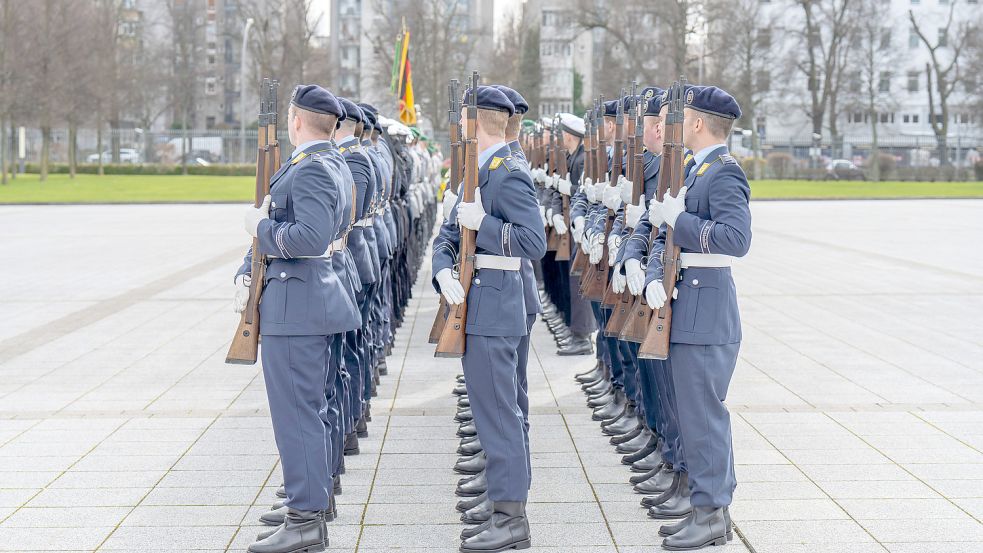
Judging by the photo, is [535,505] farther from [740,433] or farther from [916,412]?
[916,412]

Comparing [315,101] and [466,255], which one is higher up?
[315,101]

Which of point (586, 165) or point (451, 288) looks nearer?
point (451, 288)

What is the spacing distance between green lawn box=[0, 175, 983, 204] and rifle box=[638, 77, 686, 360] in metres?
31.6

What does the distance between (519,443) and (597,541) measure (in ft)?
1.70

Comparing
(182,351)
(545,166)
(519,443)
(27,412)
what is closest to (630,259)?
(519,443)

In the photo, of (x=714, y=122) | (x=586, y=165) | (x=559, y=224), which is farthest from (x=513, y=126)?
(x=559, y=224)

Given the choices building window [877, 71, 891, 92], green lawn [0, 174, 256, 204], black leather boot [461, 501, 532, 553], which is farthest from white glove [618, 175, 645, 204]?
building window [877, 71, 891, 92]

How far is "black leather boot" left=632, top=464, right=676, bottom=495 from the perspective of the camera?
5719 millimetres

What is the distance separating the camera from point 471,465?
612 centimetres

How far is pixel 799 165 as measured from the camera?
53969mm

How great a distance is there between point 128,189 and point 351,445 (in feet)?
122

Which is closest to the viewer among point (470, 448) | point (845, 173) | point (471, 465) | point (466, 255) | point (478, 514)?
point (466, 255)

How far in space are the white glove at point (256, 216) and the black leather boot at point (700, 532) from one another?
209 cm

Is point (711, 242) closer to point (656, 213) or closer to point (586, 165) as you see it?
point (656, 213)
